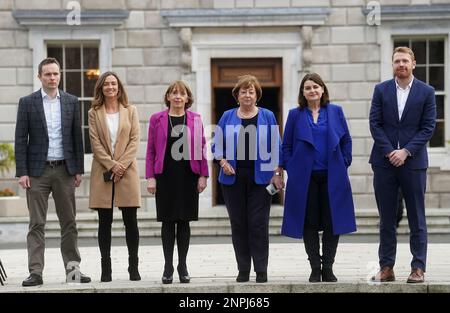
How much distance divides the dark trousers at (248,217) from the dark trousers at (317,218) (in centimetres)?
41

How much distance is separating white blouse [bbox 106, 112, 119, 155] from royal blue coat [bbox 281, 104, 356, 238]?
67.9 inches

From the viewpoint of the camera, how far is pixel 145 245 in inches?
633

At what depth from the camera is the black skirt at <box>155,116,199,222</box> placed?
10.9m

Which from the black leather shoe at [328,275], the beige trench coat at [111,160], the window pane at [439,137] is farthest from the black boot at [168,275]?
the window pane at [439,137]

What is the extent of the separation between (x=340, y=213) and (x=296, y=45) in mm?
8746

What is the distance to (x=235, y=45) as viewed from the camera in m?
19.1

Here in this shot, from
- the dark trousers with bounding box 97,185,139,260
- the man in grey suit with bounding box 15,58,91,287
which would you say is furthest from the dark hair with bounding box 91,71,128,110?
the dark trousers with bounding box 97,185,139,260

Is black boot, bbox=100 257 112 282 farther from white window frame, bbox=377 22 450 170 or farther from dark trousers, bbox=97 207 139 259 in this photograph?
white window frame, bbox=377 22 450 170

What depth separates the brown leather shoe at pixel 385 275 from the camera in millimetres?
10562

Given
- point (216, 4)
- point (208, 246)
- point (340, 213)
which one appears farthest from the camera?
point (216, 4)

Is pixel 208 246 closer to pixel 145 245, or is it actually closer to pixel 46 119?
pixel 145 245

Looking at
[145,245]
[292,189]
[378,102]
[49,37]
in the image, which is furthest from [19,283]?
[49,37]

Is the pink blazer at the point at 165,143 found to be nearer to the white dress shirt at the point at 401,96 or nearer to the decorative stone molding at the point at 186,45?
the white dress shirt at the point at 401,96

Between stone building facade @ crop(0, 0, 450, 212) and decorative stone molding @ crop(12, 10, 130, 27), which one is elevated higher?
decorative stone molding @ crop(12, 10, 130, 27)
